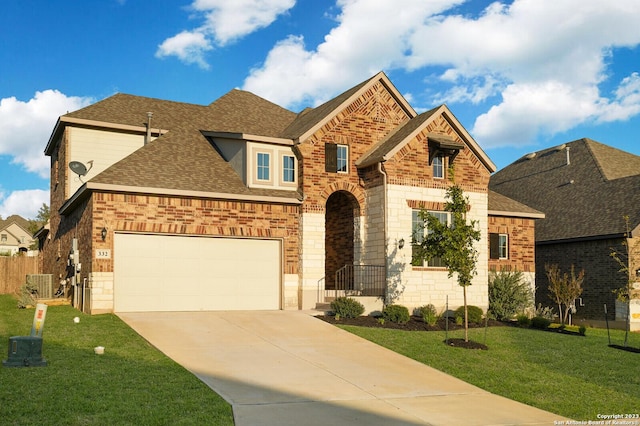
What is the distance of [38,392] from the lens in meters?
10.2

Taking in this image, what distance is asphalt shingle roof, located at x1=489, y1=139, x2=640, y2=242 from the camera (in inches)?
1123

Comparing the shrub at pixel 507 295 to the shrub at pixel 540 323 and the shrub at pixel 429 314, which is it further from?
the shrub at pixel 429 314

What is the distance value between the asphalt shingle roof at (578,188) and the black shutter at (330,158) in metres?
12.2

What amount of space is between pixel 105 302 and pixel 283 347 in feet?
22.0

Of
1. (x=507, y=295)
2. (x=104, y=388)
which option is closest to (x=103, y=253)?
(x=104, y=388)

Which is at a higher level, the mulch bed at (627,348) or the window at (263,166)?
the window at (263,166)

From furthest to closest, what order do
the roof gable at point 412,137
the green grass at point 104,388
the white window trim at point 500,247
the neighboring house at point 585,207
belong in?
the neighboring house at point 585,207, the white window trim at point 500,247, the roof gable at point 412,137, the green grass at point 104,388

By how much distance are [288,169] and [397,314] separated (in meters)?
6.50

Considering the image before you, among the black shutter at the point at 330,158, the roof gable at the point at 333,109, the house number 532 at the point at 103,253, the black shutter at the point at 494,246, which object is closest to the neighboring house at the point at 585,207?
the black shutter at the point at 494,246

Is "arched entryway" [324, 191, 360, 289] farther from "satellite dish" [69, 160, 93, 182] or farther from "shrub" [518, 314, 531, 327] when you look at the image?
"satellite dish" [69, 160, 93, 182]

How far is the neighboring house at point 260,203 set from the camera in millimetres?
20312

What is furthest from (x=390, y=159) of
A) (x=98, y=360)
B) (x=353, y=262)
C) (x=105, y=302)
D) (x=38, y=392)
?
(x=38, y=392)

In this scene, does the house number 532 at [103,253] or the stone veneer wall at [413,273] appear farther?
the stone veneer wall at [413,273]

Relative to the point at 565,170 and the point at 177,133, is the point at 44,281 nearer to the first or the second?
the point at 177,133
